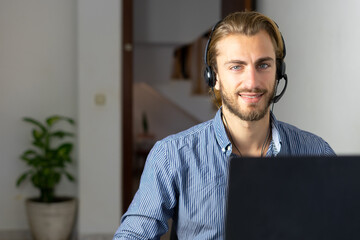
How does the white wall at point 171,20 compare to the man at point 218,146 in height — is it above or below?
above

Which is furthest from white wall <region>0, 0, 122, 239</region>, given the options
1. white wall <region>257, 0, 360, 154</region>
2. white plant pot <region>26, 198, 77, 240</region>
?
white wall <region>257, 0, 360, 154</region>

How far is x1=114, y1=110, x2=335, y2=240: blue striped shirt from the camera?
134 cm

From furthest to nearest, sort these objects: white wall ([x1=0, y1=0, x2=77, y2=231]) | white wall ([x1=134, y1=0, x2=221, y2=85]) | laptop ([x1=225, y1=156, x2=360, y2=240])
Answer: white wall ([x1=134, y1=0, x2=221, y2=85])
white wall ([x1=0, y1=0, x2=77, y2=231])
laptop ([x1=225, y1=156, x2=360, y2=240])

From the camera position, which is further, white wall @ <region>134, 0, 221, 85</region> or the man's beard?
white wall @ <region>134, 0, 221, 85</region>

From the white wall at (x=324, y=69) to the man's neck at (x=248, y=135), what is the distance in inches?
19.2

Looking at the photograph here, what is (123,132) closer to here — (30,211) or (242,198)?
(30,211)

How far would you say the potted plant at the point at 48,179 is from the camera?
3992 mm

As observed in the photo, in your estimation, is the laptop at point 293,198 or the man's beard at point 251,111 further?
the man's beard at point 251,111

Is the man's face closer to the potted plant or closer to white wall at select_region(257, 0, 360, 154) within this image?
white wall at select_region(257, 0, 360, 154)

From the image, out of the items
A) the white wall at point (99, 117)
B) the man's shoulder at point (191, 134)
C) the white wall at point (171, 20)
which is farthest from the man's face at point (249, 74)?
the white wall at point (171, 20)

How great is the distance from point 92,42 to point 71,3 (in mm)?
426

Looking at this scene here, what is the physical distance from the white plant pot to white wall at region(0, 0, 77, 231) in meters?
0.25

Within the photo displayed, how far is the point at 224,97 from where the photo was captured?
142 centimetres

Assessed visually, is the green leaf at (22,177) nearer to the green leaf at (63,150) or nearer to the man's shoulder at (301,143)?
the green leaf at (63,150)
